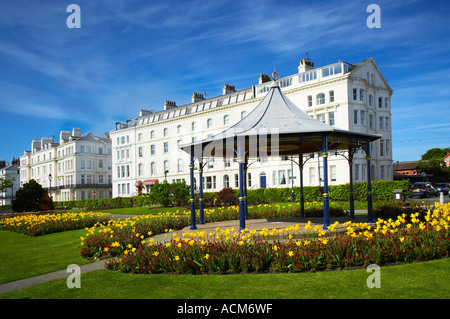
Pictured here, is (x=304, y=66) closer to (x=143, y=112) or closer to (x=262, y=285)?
(x=143, y=112)

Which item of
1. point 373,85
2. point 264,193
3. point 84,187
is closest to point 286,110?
point 264,193

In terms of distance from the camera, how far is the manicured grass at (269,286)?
267 inches

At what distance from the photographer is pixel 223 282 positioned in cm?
786

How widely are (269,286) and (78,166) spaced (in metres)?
82.8

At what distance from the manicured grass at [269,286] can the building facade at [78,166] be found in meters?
75.1

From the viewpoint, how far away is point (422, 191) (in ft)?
133

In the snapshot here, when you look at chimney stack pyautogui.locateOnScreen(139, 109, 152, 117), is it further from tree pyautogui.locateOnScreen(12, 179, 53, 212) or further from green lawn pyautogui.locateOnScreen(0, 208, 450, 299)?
green lawn pyautogui.locateOnScreen(0, 208, 450, 299)

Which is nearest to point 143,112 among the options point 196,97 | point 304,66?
point 196,97

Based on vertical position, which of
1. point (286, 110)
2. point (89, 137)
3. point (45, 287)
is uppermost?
point (89, 137)

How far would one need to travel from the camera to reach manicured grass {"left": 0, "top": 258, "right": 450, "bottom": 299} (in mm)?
6770

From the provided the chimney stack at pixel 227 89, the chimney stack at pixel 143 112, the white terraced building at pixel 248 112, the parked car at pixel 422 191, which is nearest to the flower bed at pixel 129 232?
the white terraced building at pixel 248 112

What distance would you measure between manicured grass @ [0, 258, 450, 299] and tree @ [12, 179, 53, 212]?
29.4m
